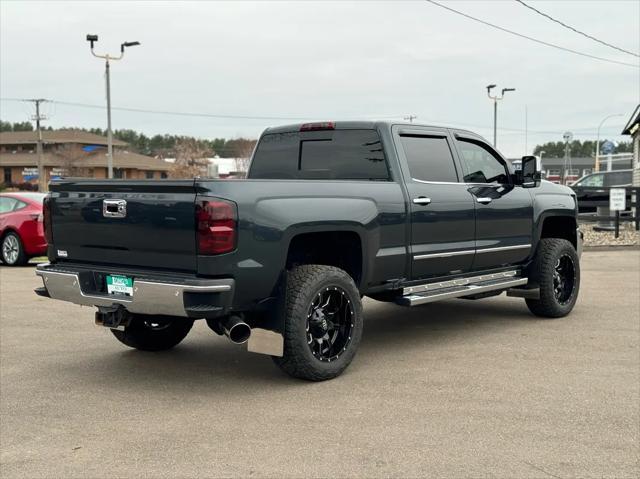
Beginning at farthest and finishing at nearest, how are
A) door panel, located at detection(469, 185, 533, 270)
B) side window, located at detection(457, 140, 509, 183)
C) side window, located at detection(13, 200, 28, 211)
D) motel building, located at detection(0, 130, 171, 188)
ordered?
motel building, located at detection(0, 130, 171, 188), side window, located at detection(13, 200, 28, 211), side window, located at detection(457, 140, 509, 183), door panel, located at detection(469, 185, 533, 270)

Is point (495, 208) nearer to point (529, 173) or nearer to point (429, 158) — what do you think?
point (529, 173)

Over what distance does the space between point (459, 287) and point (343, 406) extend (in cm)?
239

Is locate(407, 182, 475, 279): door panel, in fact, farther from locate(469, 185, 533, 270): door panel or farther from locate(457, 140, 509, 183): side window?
locate(457, 140, 509, 183): side window

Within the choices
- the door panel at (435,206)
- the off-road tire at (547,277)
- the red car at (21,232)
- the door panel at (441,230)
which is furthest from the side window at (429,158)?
the red car at (21,232)

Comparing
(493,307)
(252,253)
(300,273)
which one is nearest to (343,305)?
(300,273)

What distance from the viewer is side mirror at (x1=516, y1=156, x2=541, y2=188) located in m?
7.64

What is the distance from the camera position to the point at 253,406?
195 inches

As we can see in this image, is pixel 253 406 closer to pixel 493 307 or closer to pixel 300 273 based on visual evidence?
pixel 300 273

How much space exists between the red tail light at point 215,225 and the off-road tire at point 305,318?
68 centimetres

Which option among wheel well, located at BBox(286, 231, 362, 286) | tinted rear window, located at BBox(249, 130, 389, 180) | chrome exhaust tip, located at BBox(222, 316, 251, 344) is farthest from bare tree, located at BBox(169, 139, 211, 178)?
chrome exhaust tip, located at BBox(222, 316, 251, 344)

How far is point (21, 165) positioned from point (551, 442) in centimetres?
7827

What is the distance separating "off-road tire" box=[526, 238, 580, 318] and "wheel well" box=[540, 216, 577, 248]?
29 cm

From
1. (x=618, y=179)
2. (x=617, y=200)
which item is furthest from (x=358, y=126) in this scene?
(x=618, y=179)

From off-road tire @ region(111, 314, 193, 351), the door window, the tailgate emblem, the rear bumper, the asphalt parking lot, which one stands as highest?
the door window
